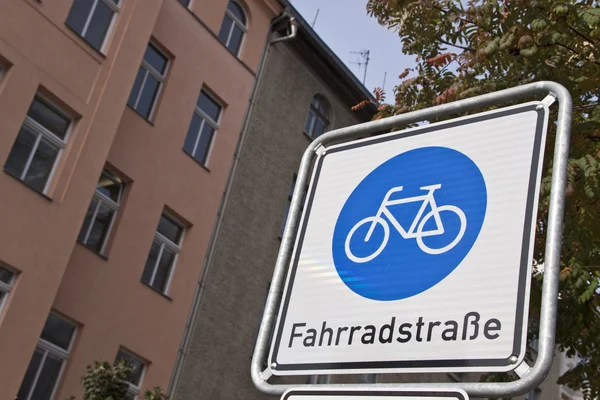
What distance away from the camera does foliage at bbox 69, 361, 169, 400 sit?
11227 mm

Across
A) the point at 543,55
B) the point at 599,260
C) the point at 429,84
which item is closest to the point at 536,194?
the point at 543,55

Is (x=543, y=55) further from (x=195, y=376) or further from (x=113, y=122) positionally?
(x=195, y=376)

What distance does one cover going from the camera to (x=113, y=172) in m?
15.9

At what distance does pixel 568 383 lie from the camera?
405 inches

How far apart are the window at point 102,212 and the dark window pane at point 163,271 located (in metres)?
1.66

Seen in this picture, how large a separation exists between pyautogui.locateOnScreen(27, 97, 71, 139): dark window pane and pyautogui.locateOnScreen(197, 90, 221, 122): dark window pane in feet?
15.6

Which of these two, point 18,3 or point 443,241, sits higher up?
point 18,3

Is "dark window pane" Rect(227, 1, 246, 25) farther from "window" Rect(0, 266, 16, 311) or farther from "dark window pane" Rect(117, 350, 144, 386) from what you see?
"window" Rect(0, 266, 16, 311)

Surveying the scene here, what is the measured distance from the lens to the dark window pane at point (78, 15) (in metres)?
14.8

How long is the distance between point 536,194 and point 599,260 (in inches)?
274

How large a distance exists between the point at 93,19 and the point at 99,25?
172 mm

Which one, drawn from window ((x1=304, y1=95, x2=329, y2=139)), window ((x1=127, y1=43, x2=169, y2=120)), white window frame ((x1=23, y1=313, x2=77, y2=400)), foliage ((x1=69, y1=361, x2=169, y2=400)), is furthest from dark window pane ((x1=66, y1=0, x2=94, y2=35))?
window ((x1=304, y1=95, x2=329, y2=139))

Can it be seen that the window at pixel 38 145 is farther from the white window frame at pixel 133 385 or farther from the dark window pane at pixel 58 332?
the white window frame at pixel 133 385

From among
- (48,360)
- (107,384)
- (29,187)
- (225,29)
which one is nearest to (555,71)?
(107,384)
